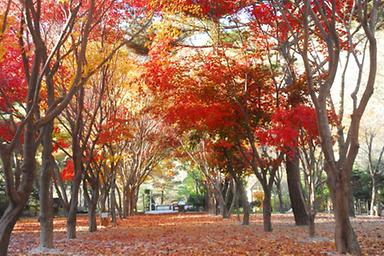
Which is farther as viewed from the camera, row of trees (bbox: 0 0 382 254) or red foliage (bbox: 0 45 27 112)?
red foliage (bbox: 0 45 27 112)

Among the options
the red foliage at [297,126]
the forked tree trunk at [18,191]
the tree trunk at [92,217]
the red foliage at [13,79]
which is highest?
the red foliage at [13,79]

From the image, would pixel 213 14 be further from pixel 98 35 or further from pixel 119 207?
pixel 119 207

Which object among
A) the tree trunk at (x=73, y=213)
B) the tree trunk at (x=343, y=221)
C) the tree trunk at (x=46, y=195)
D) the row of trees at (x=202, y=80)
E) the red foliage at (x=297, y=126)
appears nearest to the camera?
the tree trunk at (x=343, y=221)

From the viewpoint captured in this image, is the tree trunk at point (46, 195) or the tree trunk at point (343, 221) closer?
the tree trunk at point (343, 221)

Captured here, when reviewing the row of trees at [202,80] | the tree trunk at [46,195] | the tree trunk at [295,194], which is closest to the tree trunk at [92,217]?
the row of trees at [202,80]

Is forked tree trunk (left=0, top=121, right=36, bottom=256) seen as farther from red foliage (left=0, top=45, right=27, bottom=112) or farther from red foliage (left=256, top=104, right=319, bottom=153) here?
red foliage (left=256, top=104, right=319, bottom=153)

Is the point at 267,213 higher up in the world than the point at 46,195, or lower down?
lower down

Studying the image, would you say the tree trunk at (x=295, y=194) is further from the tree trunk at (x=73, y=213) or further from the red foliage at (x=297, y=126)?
the tree trunk at (x=73, y=213)

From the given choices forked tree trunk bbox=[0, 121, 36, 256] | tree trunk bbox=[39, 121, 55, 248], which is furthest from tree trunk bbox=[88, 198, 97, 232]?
forked tree trunk bbox=[0, 121, 36, 256]

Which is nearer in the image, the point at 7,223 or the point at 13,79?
the point at 7,223

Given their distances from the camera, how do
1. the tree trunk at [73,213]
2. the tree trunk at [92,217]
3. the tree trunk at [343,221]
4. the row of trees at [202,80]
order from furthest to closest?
the tree trunk at [92,217] < the tree trunk at [73,213] < the row of trees at [202,80] < the tree trunk at [343,221]

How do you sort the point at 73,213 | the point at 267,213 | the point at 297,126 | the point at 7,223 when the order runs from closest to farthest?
the point at 7,223 < the point at 297,126 < the point at 73,213 < the point at 267,213

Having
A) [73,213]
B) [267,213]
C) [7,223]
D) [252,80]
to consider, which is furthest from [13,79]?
[267,213]

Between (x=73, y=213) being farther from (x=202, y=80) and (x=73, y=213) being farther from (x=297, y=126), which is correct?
(x=297, y=126)
